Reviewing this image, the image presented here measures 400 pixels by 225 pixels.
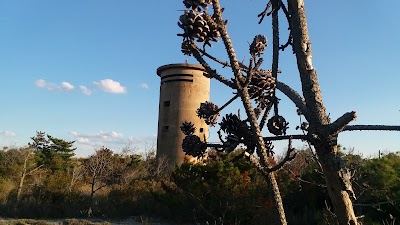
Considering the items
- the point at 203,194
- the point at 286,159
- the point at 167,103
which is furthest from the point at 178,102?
the point at 286,159

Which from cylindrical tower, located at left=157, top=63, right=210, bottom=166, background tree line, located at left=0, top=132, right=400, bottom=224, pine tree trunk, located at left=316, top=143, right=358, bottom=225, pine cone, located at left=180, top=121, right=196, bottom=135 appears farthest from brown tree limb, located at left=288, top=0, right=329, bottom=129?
cylindrical tower, located at left=157, top=63, right=210, bottom=166

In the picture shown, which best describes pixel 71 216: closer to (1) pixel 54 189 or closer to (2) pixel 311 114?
(1) pixel 54 189

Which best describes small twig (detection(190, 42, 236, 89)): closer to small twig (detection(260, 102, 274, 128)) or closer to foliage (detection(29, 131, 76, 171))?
small twig (detection(260, 102, 274, 128))

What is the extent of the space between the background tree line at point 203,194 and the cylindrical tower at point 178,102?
1950mm

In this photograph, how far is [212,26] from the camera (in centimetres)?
121

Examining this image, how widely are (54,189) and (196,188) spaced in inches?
277

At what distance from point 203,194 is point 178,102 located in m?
9.70

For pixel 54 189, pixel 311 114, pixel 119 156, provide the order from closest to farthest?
pixel 311 114 → pixel 54 189 → pixel 119 156

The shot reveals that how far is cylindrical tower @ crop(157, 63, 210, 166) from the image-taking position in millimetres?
21453

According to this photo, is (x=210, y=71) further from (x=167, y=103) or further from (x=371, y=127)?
(x=167, y=103)

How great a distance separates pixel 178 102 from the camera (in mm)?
21484

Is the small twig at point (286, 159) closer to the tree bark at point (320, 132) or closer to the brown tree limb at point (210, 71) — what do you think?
the tree bark at point (320, 132)

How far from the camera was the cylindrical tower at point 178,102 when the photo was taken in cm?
2145

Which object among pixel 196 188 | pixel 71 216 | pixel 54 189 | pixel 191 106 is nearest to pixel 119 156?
pixel 191 106
